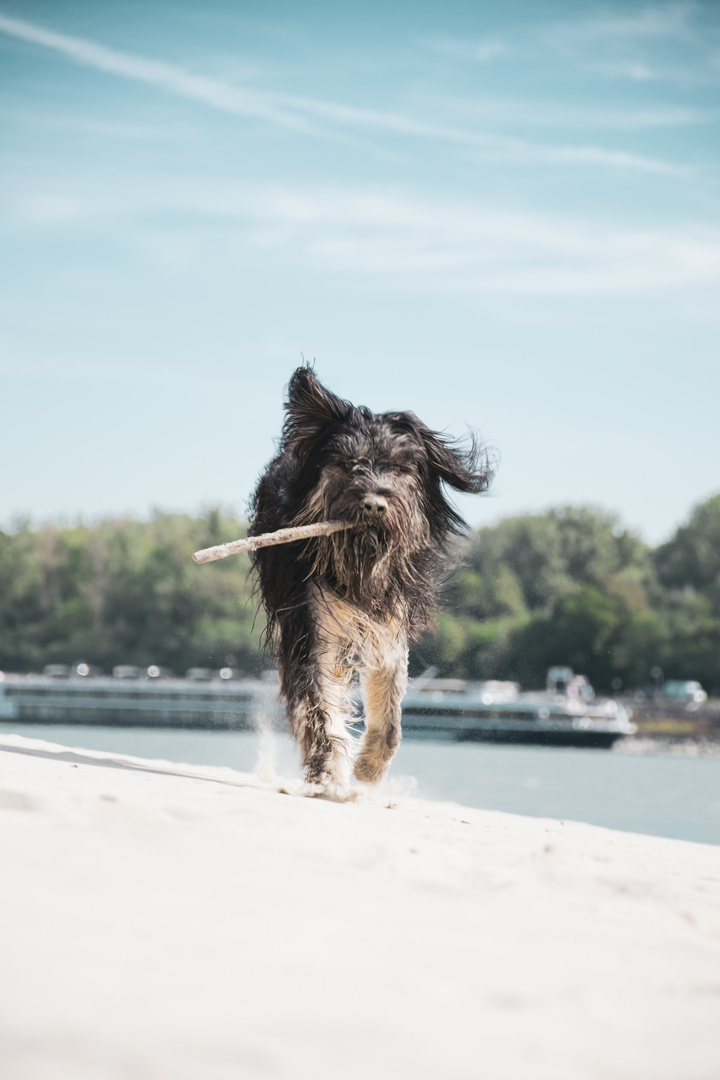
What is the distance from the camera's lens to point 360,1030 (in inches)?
95.3

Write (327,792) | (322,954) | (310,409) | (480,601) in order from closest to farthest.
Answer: (322,954) → (327,792) → (310,409) → (480,601)

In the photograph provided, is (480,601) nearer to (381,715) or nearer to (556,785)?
(556,785)

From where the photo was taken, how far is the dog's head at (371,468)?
645 centimetres

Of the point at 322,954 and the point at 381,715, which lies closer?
→ the point at 322,954

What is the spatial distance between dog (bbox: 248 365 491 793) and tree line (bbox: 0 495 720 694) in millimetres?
59364

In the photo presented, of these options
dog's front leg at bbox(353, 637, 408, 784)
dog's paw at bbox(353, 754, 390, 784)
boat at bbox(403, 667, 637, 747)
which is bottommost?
boat at bbox(403, 667, 637, 747)

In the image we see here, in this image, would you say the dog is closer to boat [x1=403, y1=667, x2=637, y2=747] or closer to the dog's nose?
the dog's nose

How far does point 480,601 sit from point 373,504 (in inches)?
2726

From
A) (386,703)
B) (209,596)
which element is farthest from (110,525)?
(386,703)

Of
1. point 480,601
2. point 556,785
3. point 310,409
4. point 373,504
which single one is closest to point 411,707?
point 480,601

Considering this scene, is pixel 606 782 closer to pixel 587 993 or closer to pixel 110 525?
pixel 587 993

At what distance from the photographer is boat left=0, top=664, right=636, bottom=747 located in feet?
209

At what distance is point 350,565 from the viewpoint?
21.4ft

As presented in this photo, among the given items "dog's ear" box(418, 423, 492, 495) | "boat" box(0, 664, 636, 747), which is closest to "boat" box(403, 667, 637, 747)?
"boat" box(0, 664, 636, 747)
